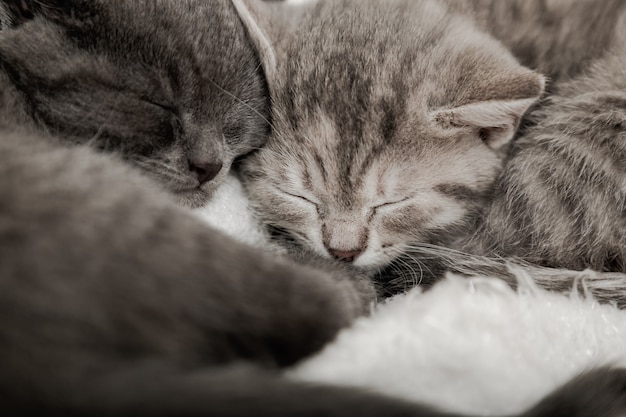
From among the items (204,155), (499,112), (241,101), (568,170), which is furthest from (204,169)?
(568,170)

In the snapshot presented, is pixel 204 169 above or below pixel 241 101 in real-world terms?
below

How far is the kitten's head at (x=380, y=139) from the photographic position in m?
1.27

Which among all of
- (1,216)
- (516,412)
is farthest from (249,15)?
(516,412)

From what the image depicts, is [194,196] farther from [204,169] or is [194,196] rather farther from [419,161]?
[419,161]

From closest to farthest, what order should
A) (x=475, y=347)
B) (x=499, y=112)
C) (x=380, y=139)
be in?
1. (x=475, y=347)
2. (x=499, y=112)
3. (x=380, y=139)

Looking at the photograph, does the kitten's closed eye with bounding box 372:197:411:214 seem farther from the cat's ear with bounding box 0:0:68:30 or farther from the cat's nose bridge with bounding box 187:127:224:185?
the cat's ear with bounding box 0:0:68:30

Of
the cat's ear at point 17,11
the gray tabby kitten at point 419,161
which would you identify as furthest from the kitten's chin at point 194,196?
the cat's ear at point 17,11

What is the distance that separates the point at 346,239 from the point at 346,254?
3 centimetres

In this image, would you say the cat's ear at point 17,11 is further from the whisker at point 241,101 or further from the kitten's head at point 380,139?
the kitten's head at point 380,139

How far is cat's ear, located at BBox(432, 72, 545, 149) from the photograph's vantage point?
113 cm

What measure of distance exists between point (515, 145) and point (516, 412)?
2.35 feet

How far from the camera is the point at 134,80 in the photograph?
1.23 meters

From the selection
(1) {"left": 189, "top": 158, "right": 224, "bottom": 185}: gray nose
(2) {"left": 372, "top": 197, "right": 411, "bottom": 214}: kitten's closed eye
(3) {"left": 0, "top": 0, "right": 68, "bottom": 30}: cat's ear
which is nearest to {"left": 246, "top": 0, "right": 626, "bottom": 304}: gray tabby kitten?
(2) {"left": 372, "top": 197, "right": 411, "bottom": 214}: kitten's closed eye

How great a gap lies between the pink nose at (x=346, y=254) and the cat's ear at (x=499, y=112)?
0.33 metres
